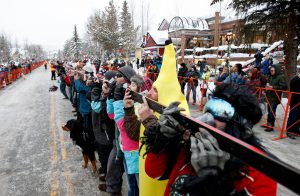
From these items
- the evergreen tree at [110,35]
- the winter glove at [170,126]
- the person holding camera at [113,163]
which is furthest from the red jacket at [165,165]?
the evergreen tree at [110,35]

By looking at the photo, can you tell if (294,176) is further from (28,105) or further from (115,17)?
(115,17)

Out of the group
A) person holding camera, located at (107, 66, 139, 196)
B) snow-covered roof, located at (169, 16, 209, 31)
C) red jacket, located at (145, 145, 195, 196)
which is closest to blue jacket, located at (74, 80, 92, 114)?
person holding camera, located at (107, 66, 139, 196)

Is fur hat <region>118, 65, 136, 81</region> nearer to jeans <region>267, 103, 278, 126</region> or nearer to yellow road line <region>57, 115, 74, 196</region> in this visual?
yellow road line <region>57, 115, 74, 196</region>

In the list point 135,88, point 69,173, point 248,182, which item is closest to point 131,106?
point 135,88

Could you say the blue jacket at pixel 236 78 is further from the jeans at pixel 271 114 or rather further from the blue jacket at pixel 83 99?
the blue jacket at pixel 83 99

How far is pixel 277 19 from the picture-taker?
33.6 feet

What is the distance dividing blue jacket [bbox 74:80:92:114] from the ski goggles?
410 centimetres

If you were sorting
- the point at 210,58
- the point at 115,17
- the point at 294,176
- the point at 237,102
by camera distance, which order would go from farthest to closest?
the point at 115,17, the point at 210,58, the point at 237,102, the point at 294,176

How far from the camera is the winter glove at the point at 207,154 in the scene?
1199 millimetres

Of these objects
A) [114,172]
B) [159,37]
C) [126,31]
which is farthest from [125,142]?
[126,31]

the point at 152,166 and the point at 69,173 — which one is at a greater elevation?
the point at 152,166

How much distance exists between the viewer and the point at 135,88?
2.98 m

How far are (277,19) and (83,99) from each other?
8.41m

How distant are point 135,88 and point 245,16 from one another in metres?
9.94
